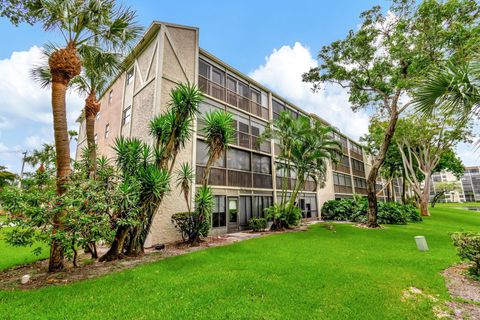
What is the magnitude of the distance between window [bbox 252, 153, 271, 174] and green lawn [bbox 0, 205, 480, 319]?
914 cm

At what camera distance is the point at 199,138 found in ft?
43.4

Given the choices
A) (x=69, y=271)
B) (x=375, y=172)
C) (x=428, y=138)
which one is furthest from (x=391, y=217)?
(x=69, y=271)

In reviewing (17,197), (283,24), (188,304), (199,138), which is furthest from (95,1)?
(283,24)

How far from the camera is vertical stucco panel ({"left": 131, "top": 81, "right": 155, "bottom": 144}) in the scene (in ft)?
39.9

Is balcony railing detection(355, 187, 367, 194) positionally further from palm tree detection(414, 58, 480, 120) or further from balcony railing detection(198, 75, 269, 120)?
palm tree detection(414, 58, 480, 120)

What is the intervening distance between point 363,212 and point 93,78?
73.6 ft

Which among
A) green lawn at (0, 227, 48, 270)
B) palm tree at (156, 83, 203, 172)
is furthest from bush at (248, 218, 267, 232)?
green lawn at (0, 227, 48, 270)

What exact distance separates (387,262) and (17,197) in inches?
441

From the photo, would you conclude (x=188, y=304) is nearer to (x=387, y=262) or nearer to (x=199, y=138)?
(x=387, y=262)

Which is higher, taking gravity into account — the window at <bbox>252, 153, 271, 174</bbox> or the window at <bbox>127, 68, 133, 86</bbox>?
the window at <bbox>127, 68, 133, 86</bbox>

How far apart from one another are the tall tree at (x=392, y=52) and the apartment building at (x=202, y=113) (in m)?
5.88

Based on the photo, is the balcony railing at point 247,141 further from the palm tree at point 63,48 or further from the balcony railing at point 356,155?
the balcony railing at point 356,155

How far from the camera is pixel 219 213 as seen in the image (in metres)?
13.6

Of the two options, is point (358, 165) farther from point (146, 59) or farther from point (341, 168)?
point (146, 59)
